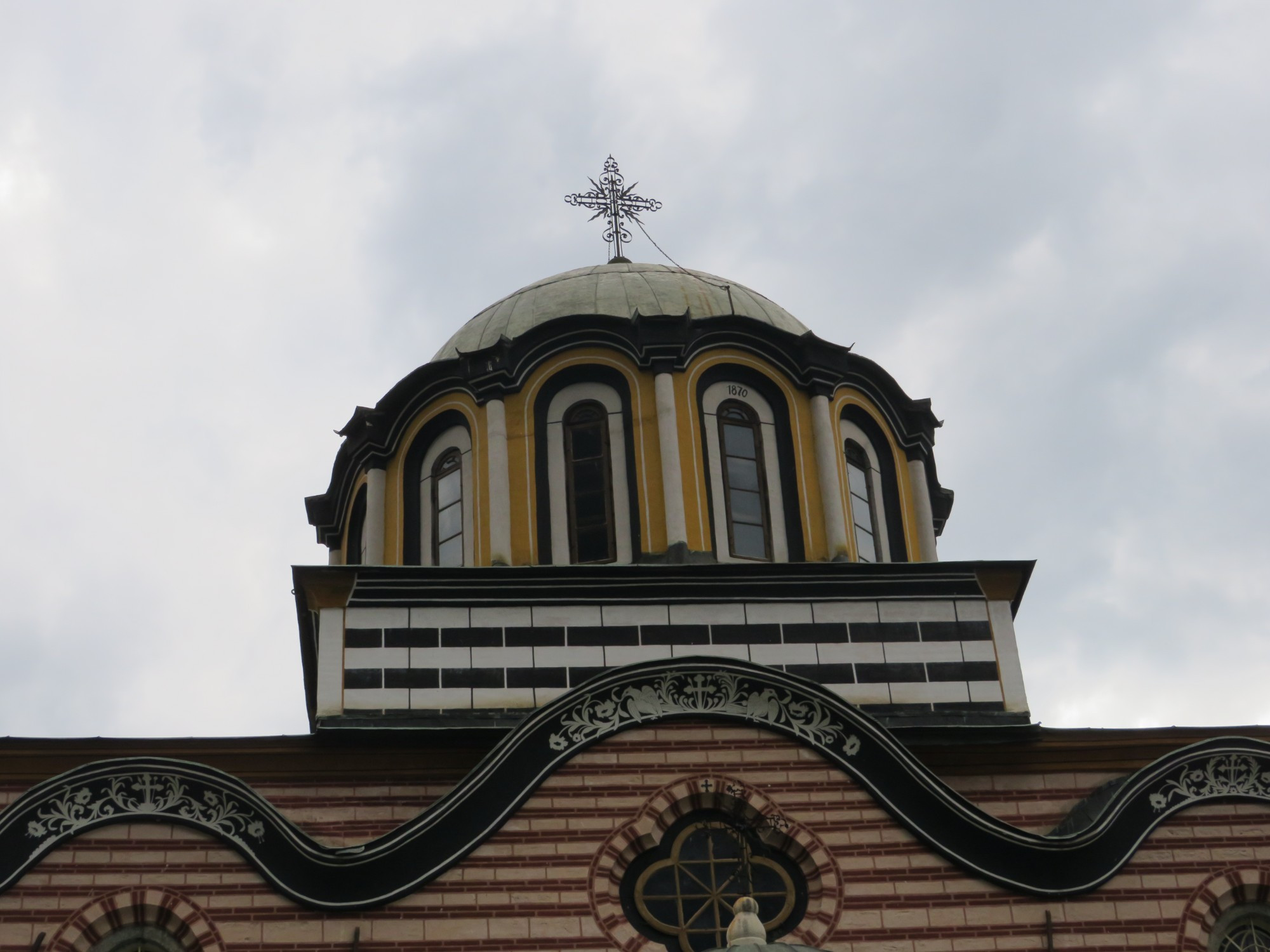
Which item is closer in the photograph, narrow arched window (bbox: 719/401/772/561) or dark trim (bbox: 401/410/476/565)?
narrow arched window (bbox: 719/401/772/561)

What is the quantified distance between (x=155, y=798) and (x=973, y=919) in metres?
6.58

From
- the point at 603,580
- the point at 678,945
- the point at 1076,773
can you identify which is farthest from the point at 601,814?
the point at 1076,773

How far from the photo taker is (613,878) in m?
16.0

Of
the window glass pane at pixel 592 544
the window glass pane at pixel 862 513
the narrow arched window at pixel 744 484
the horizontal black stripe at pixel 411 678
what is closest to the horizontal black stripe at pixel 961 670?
the narrow arched window at pixel 744 484

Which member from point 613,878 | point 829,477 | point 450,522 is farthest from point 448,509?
point 613,878

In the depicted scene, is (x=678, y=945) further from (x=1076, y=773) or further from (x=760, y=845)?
(x=1076, y=773)

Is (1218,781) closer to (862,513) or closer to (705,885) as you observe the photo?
(705,885)

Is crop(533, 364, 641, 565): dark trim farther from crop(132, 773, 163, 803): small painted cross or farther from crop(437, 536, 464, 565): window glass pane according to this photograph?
crop(132, 773, 163, 803): small painted cross

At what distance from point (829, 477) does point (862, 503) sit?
36.4 inches

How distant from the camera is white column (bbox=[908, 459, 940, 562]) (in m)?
21.3

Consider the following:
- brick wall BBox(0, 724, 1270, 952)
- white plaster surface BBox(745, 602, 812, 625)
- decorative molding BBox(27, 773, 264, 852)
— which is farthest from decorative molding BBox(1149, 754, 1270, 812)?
decorative molding BBox(27, 773, 264, 852)

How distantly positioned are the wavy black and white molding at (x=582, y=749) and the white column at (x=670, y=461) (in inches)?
122

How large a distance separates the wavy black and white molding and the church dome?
6.02 meters

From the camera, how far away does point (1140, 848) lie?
644 inches
